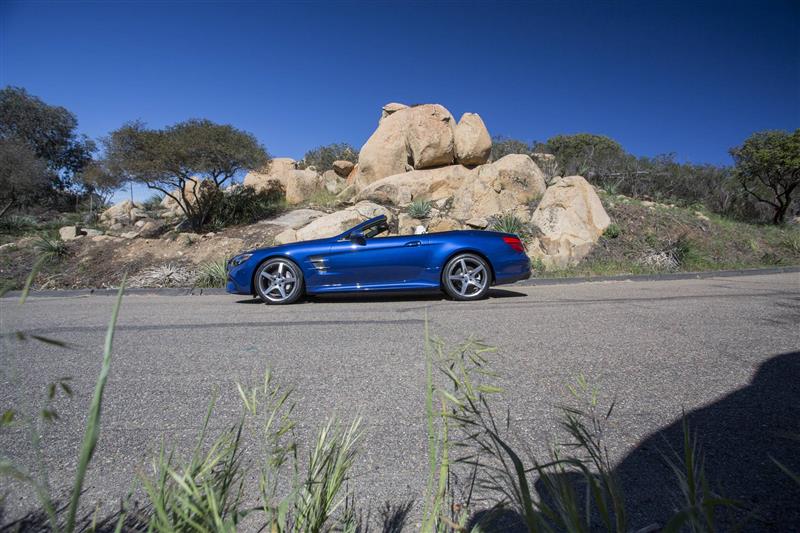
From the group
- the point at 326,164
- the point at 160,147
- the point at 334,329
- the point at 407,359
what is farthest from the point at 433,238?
→ the point at 326,164

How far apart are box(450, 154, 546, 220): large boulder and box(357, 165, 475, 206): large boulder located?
155 cm

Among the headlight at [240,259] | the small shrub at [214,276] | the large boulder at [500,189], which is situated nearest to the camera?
the headlight at [240,259]

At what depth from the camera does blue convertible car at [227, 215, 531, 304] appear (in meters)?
7.17

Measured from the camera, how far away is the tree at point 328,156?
2611 cm

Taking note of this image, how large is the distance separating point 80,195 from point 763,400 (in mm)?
41630

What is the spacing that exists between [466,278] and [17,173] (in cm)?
2229

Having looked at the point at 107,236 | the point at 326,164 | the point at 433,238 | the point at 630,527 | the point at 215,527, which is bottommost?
the point at 630,527

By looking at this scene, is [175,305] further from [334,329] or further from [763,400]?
[763,400]

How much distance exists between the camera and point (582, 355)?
11.8 ft

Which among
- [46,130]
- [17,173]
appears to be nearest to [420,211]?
[17,173]

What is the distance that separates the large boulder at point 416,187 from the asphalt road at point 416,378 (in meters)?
11.5

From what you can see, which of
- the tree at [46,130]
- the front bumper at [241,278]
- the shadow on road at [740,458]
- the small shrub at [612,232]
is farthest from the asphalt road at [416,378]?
the tree at [46,130]

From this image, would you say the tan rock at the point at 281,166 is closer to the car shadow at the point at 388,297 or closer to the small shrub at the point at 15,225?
the small shrub at the point at 15,225

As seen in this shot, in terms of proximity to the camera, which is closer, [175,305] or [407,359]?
[407,359]
